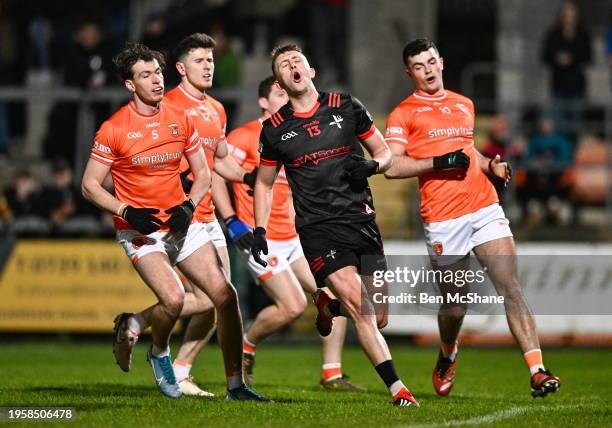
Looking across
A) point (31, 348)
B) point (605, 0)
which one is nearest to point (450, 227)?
point (31, 348)

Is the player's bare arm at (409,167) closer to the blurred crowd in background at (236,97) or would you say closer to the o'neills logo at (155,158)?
the o'neills logo at (155,158)

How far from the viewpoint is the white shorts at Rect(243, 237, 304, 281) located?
12570mm

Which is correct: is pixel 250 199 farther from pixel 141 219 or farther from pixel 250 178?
pixel 141 219

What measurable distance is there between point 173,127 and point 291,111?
988mm

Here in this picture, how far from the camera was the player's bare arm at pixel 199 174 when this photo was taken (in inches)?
428

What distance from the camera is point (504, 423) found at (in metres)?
9.30

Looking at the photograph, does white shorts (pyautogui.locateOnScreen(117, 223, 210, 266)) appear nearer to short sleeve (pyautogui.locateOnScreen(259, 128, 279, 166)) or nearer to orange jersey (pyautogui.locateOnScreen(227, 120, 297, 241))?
short sleeve (pyautogui.locateOnScreen(259, 128, 279, 166))

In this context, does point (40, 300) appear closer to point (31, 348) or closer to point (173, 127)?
point (31, 348)

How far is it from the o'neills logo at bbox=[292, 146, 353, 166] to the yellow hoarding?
32.7 ft

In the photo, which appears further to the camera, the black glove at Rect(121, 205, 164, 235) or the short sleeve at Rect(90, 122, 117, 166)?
the short sleeve at Rect(90, 122, 117, 166)

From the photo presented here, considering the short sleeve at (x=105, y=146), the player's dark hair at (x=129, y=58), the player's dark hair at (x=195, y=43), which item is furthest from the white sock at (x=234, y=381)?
the player's dark hair at (x=195, y=43)

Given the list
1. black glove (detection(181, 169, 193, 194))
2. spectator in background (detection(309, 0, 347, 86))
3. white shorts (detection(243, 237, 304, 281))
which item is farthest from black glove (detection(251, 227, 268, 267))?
spectator in background (detection(309, 0, 347, 86))

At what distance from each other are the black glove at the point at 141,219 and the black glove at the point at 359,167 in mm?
1561

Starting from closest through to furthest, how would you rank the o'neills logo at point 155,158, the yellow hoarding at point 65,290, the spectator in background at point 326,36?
1. the o'neills logo at point 155,158
2. the yellow hoarding at point 65,290
3. the spectator in background at point 326,36
